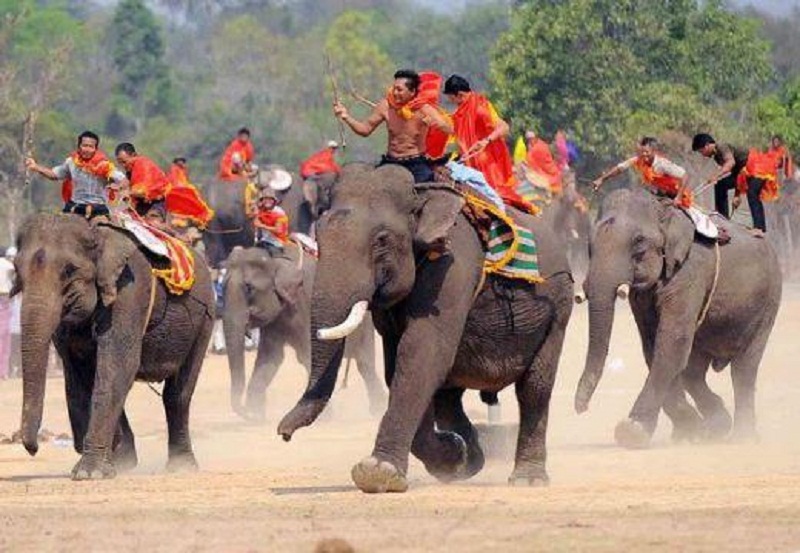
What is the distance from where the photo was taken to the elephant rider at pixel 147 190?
770 inches

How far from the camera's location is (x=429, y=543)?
39.9 feet

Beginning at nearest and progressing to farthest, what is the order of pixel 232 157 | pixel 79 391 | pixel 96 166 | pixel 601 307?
pixel 79 391 → pixel 96 166 → pixel 601 307 → pixel 232 157

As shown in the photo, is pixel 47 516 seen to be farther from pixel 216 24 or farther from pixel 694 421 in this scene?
pixel 216 24

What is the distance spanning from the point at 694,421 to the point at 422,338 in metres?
6.64

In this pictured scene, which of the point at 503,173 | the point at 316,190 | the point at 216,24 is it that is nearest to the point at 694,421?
the point at 503,173

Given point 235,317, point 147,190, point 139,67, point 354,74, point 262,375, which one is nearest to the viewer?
point 147,190

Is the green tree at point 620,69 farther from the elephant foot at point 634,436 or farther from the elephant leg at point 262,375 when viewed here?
the elephant foot at point 634,436

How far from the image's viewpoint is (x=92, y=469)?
16.9 metres

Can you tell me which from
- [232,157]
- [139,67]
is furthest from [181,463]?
[139,67]

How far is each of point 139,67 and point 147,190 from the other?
66.9 m

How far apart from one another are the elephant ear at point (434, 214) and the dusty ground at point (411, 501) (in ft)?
4.86

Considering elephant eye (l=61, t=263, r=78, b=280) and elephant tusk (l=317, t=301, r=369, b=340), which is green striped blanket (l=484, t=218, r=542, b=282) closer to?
elephant tusk (l=317, t=301, r=369, b=340)

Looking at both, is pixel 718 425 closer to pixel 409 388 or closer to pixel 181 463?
pixel 181 463

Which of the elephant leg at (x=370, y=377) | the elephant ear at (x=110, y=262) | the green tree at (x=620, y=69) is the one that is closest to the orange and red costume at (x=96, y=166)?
the elephant ear at (x=110, y=262)
